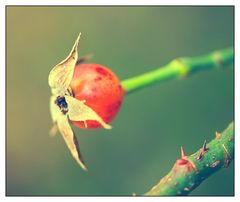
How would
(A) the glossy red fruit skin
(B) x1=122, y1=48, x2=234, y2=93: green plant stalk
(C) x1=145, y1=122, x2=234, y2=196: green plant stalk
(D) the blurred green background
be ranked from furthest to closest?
1. (D) the blurred green background
2. (B) x1=122, y1=48, x2=234, y2=93: green plant stalk
3. (A) the glossy red fruit skin
4. (C) x1=145, y1=122, x2=234, y2=196: green plant stalk

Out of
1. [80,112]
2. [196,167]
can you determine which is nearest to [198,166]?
[196,167]

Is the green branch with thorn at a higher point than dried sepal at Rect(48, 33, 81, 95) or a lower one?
lower

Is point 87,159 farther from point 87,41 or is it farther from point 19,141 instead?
point 87,41

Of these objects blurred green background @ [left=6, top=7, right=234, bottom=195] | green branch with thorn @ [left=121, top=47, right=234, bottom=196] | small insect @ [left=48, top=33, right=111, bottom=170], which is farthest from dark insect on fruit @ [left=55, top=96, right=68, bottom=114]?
blurred green background @ [left=6, top=7, right=234, bottom=195]

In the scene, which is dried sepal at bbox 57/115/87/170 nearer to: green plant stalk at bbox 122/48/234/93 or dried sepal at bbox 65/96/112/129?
dried sepal at bbox 65/96/112/129

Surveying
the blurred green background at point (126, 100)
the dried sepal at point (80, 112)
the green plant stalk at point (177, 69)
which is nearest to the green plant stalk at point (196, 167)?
the dried sepal at point (80, 112)

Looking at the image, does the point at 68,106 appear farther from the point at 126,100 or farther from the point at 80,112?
the point at 126,100
